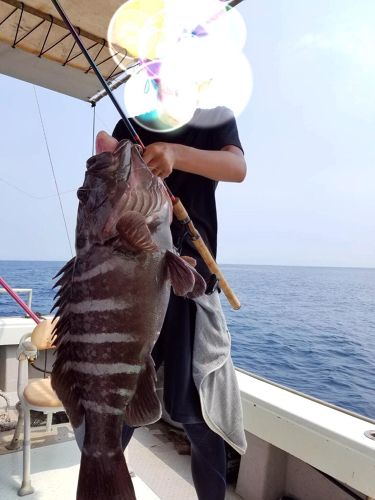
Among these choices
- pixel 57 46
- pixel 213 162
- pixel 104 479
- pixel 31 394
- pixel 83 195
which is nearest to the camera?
pixel 104 479

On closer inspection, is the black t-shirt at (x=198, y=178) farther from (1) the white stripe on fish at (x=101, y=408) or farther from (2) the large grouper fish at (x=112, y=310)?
(1) the white stripe on fish at (x=101, y=408)

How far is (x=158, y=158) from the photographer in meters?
1.18

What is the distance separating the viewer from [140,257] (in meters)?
1.13

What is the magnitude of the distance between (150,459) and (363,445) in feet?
6.49

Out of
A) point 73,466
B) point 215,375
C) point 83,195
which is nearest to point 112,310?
point 83,195

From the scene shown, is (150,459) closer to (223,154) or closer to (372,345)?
(223,154)

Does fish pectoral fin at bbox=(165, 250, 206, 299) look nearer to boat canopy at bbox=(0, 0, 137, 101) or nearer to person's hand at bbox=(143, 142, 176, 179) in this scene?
person's hand at bbox=(143, 142, 176, 179)

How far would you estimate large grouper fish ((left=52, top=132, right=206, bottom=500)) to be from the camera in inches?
42.2

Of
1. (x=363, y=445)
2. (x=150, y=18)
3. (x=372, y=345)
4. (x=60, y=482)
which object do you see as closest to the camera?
(x=363, y=445)

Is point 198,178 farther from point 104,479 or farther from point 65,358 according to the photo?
point 104,479

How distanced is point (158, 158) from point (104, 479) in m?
0.88

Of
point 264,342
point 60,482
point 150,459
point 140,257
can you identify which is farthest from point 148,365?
point 264,342

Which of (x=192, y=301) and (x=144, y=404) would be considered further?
(x=192, y=301)

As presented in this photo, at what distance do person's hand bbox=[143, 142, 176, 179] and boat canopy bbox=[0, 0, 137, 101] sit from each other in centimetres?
282
